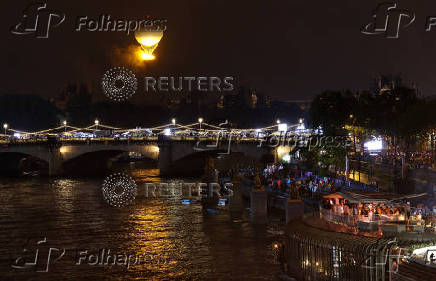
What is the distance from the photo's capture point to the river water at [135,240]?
28359mm

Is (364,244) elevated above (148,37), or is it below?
below

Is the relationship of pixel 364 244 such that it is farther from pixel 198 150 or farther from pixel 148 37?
pixel 198 150

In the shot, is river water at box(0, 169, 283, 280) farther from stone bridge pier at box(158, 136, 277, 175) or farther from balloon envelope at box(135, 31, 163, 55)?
stone bridge pier at box(158, 136, 277, 175)

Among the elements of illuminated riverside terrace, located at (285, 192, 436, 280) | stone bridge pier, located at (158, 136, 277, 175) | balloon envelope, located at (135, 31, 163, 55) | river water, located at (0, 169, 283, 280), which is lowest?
river water, located at (0, 169, 283, 280)

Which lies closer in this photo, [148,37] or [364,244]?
[364,244]

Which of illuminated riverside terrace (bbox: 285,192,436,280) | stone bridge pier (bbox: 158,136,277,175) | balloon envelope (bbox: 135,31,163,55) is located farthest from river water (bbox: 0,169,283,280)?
stone bridge pier (bbox: 158,136,277,175)

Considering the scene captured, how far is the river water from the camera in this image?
28.4 m

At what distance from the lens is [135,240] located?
3572 centimetres

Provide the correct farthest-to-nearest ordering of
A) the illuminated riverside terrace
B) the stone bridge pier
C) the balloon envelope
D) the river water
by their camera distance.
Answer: the stone bridge pier
the balloon envelope
the river water
the illuminated riverside terrace

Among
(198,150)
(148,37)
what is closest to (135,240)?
(148,37)

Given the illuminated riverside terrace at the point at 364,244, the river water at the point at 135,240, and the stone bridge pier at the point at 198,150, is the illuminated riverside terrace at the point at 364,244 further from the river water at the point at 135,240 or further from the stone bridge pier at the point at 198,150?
the stone bridge pier at the point at 198,150

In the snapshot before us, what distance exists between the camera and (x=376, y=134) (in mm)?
65312

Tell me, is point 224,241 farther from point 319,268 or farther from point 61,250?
point 319,268

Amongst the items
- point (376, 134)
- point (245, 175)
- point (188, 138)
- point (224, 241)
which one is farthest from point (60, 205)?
point (188, 138)
